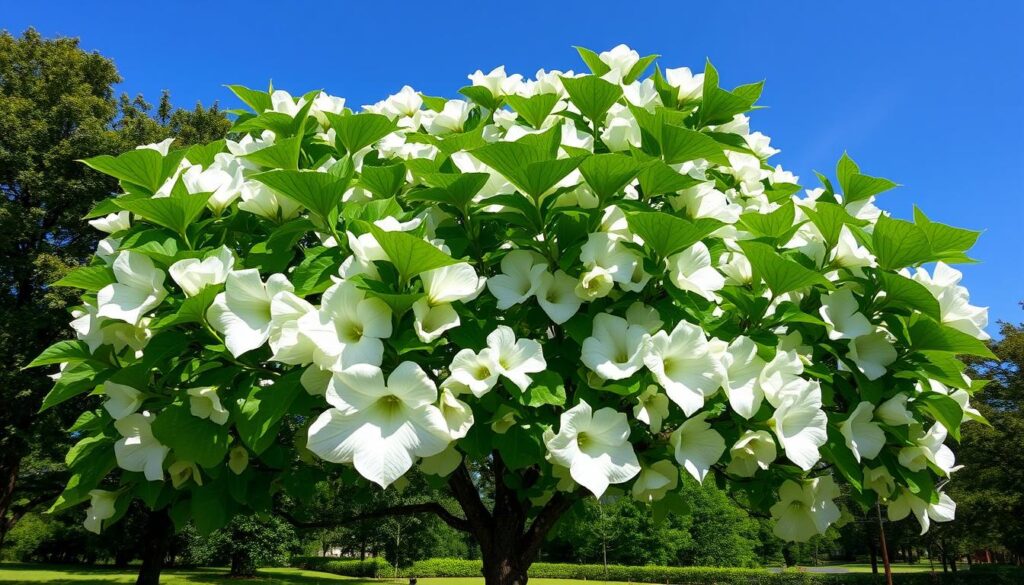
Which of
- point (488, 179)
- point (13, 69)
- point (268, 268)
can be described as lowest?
point (268, 268)

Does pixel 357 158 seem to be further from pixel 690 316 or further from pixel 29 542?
pixel 29 542

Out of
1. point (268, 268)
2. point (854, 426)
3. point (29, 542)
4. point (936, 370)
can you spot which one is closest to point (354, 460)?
point (268, 268)

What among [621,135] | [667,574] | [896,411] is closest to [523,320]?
[621,135]

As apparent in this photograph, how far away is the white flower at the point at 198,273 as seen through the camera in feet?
5.56

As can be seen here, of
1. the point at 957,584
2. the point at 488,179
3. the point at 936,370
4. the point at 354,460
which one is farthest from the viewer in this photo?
the point at 957,584

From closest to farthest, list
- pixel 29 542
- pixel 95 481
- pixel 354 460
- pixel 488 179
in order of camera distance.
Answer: pixel 354 460, pixel 488 179, pixel 95 481, pixel 29 542

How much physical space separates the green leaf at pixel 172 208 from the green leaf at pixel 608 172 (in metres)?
1.11

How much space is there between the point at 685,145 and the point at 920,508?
59.3 inches

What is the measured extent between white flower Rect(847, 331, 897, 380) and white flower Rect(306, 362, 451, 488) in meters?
1.32

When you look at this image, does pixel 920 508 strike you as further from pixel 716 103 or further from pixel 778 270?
pixel 716 103

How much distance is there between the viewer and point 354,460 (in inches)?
55.9

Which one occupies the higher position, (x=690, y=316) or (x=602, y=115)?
(x=602, y=115)

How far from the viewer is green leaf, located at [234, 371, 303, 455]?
167 centimetres

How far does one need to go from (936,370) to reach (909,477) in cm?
38
